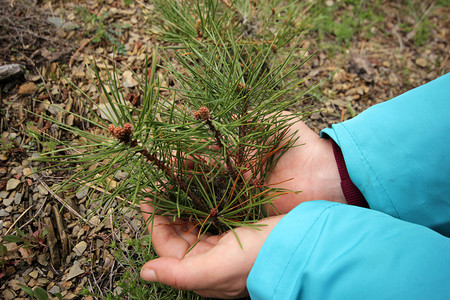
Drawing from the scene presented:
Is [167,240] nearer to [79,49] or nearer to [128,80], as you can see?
[128,80]

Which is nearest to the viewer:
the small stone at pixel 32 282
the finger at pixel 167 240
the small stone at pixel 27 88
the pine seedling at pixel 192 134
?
the pine seedling at pixel 192 134

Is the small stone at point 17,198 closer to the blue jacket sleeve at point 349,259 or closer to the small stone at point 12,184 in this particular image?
the small stone at point 12,184

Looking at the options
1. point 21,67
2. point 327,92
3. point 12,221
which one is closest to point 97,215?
point 12,221

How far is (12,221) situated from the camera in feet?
3.31

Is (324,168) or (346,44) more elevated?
(346,44)

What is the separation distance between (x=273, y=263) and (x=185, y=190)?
0.28 meters

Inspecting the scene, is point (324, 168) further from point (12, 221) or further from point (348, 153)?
point (12, 221)

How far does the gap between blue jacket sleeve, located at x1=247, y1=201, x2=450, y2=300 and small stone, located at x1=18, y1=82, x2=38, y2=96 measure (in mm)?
1052

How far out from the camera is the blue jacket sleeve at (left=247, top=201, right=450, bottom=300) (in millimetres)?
635

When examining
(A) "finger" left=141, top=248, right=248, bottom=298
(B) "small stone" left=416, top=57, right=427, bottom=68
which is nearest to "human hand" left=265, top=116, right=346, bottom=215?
(A) "finger" left=141, top=248, right=248, bottom=298

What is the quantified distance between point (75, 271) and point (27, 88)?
0.71m

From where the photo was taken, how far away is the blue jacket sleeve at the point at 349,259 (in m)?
0.63

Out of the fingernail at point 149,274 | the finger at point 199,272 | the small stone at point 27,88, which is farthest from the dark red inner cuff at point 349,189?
the small stone at point 27,88

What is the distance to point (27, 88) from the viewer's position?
118 centimetres
